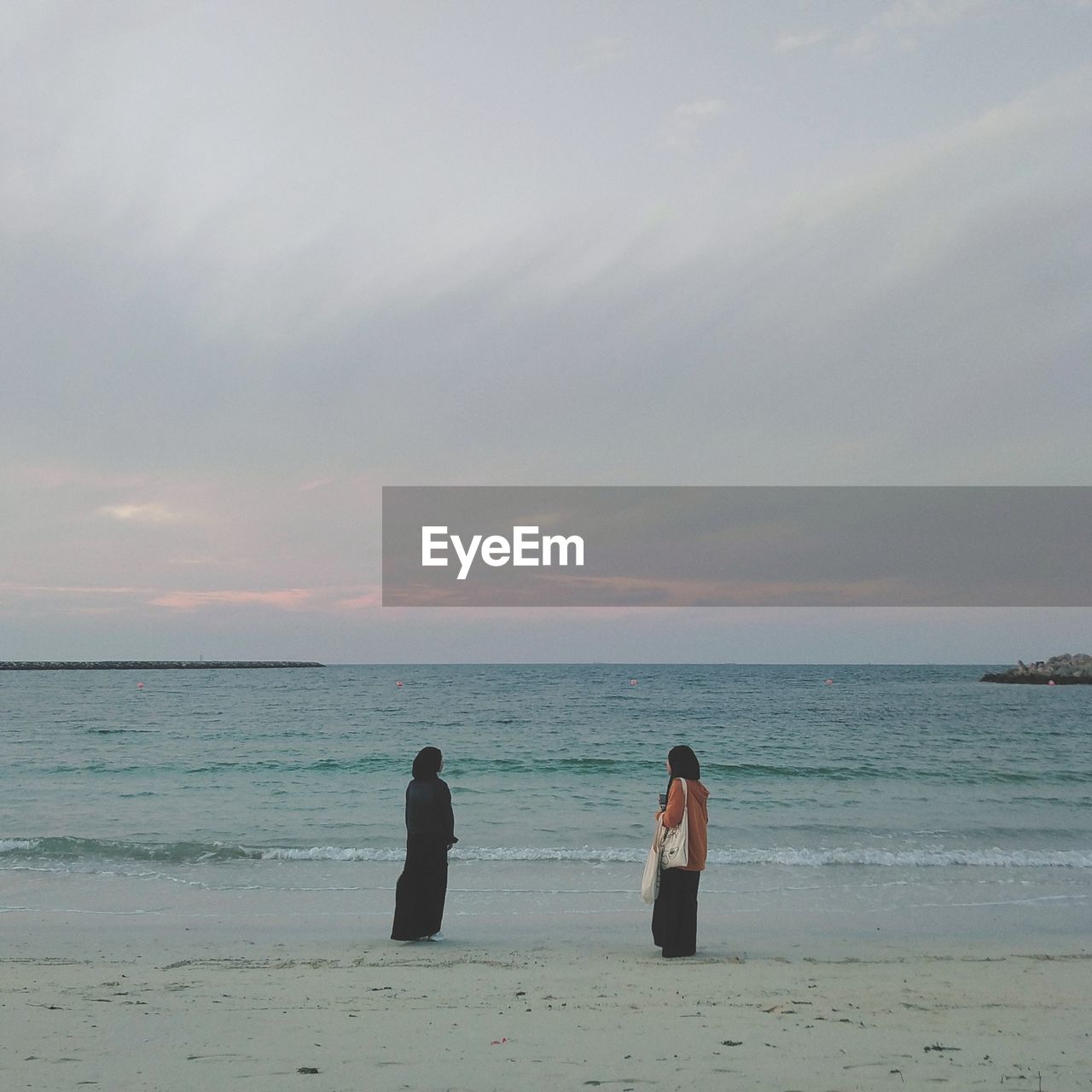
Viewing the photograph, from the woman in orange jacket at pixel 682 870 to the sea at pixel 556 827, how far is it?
2.28ft

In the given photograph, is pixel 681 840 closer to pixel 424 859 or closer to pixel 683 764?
pixel 683 764

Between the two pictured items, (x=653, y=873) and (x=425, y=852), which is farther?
(x=425, y=852)

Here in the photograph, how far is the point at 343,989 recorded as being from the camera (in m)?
6.11

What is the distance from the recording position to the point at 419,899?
305 inches

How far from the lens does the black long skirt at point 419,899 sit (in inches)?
303

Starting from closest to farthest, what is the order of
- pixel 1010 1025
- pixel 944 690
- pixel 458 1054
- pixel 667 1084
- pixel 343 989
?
1. pixel 667 1084
2. pixel 458 1054
3. pixel 1010 1025
4. pixel 343 989
5. pixel 944 690

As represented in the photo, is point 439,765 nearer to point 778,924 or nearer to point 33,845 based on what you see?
point 778,924

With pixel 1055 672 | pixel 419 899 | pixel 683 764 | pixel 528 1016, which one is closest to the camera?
pixel 528 1016

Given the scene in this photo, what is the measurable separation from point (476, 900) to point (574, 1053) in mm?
5131

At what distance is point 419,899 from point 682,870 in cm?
239

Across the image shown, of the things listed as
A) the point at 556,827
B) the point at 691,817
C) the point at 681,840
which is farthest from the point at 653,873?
the point at 556,827

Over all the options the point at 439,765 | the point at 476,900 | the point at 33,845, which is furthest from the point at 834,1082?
the point at 33,845

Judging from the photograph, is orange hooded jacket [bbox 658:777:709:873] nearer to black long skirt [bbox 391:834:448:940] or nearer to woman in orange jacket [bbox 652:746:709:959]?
woman in orange jacket [bbox 652:746:709:959]

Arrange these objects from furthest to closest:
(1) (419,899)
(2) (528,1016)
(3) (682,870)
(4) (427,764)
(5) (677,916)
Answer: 1. (1) (419,899)
2. (4) (427,764)
3. (5) (677,916)
4. (3) (682,870)
5. (2) (528,1016)
